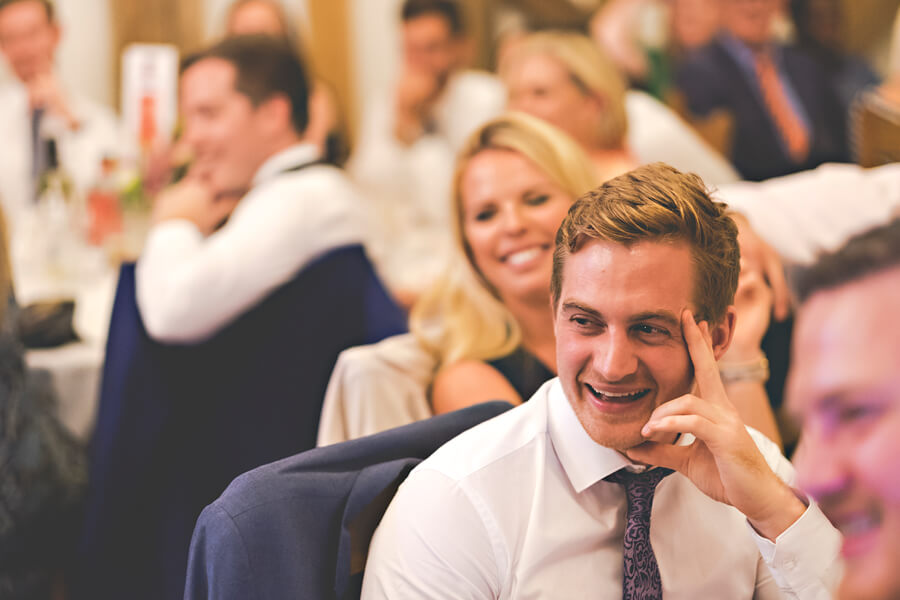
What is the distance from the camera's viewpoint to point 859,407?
581 millimetres

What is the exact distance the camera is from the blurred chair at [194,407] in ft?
4.98

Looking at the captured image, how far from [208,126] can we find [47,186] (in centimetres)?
118

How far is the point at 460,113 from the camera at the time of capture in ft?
11.8

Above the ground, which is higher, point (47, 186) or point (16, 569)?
point (47, 186)

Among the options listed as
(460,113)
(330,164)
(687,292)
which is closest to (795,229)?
(687,292)

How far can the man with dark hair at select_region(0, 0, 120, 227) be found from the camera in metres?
2.98

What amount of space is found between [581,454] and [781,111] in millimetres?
2698

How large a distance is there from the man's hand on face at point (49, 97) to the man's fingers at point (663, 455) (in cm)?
289

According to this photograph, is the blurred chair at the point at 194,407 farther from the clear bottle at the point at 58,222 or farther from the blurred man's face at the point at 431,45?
the blurred man's face at the point at 431,45

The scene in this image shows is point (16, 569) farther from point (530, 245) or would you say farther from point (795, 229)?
point (795, 229)

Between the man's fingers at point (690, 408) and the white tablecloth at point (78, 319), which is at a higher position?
the man's fingers at point (690, 408)

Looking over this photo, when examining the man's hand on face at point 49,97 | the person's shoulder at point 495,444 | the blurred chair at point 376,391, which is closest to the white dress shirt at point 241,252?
the blurred chair at point 376,391

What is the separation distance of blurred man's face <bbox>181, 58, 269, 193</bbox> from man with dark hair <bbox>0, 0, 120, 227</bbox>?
1264mm

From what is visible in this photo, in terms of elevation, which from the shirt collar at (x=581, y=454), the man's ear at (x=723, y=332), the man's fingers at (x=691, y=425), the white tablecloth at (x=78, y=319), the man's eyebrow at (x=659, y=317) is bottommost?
the white tablecloth at (x=78, y=319)
